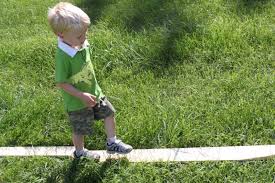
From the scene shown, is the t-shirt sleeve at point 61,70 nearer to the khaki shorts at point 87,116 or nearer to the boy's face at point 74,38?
the boy's face at point 74,38

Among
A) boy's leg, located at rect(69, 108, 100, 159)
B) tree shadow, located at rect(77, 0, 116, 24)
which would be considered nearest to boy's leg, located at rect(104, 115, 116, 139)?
boy's leg, located at rect(69, 108, 100, 159)

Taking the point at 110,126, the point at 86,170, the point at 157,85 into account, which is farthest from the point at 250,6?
the point at 86,170

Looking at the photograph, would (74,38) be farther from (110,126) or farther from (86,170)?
(86,170)

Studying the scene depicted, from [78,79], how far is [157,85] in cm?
105

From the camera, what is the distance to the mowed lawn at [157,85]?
318 centimetres

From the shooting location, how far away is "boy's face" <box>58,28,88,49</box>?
273 centimetres

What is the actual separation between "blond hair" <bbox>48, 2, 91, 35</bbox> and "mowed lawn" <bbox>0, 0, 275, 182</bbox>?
37.8 inches

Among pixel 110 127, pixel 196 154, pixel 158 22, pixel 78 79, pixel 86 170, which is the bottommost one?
pixel 86 170

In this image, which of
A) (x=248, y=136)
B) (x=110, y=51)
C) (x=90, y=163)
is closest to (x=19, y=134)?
(x=90, y=163)

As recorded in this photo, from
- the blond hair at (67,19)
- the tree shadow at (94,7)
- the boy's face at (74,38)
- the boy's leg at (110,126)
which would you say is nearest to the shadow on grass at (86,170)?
the boy's leg at (110,126)

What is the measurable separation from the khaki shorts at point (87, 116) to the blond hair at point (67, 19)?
1.81 ft

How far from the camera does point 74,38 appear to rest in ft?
9.07

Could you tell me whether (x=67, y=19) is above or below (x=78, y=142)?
above

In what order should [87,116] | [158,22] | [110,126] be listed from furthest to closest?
[158,22] < [110,126] < [87,116]
